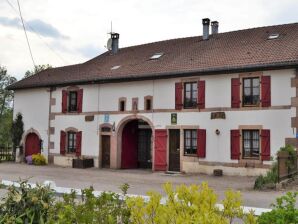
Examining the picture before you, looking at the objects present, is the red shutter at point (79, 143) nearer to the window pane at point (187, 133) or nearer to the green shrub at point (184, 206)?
the window pane at point (187, 133)

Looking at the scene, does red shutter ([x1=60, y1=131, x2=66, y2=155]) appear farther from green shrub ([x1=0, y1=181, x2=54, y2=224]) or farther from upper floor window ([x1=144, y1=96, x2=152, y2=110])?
green shrub ([x1=0, y1=181, x2=54, y2=224])

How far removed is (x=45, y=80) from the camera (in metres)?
24.2

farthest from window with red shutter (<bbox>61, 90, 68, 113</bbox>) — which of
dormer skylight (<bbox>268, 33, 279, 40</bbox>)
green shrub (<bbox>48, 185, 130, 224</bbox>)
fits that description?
green shrub (<bbox>48, 185, 130, 224</bbox>)

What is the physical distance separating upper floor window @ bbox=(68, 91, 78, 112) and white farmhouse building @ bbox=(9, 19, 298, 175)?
59 mm

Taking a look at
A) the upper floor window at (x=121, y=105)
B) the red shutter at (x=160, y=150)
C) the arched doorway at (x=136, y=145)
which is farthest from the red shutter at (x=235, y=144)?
the upper floor window at (x=121, y=105)

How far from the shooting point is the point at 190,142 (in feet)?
59.8

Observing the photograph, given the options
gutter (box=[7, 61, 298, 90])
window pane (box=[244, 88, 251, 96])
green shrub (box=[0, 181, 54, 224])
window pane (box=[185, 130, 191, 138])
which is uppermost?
gutter (box=[7, 61, 298, 90])

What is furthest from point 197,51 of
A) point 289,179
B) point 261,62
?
point 289,179

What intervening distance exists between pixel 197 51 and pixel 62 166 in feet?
31.9

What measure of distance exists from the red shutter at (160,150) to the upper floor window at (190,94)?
1.74 metres

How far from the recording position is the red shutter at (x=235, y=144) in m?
16.9

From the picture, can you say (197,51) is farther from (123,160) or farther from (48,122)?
(48,122)

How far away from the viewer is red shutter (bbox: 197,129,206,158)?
17636mm

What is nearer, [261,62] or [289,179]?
[289,179]
